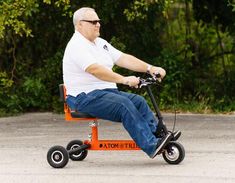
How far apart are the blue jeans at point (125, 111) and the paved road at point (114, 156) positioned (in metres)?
0.32

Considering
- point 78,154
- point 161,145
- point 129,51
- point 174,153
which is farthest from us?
point 129,51

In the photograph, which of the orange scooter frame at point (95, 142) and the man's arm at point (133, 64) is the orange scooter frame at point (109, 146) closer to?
the orange scooter frame at point (95, 142)

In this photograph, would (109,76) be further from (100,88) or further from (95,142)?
(95,142)

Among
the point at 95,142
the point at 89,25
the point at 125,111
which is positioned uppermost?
the point at 89,25

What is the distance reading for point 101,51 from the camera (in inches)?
342

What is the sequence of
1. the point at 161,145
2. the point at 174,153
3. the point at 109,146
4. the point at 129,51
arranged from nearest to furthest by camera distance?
the point at 161,145
the point at 174,153
the point at 109,146
the point at 129,51

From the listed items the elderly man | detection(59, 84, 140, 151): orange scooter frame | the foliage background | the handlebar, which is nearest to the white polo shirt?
the elderly man

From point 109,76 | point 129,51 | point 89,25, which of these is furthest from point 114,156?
point 129,51

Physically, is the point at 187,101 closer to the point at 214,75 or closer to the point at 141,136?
the point at 214,75

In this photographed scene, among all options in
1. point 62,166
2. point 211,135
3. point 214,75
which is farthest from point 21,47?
→ point 62,166

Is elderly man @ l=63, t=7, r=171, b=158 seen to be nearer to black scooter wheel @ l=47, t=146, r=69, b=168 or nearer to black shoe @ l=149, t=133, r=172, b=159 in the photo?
black shoe @ l=149, t=133, r=172, b=159

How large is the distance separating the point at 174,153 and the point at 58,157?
1141 millimetres

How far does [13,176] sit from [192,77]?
20.0 feet

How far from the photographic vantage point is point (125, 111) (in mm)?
8266
